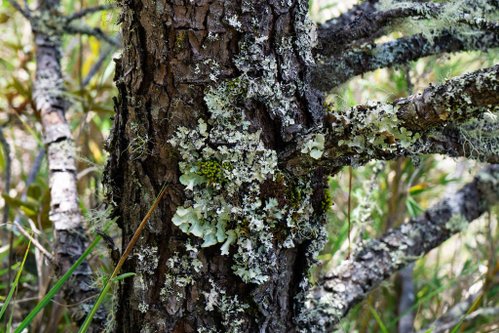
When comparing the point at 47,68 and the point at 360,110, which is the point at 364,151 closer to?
the point at 360,110

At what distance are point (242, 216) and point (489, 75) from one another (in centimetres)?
34

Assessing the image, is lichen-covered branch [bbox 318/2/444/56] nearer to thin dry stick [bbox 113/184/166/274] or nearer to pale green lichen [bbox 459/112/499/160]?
pale green lichen [bbox 459/112/499/160]

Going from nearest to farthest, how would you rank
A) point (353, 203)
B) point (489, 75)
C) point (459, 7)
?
point (489, 75) < point (459, 7) < point (353, 203)

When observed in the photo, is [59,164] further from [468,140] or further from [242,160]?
[468,140]

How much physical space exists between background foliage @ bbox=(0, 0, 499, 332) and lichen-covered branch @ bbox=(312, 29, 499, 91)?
1.3 inches

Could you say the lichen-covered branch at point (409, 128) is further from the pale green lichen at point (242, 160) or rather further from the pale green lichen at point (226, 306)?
the pale green lichen at point (226, 306)

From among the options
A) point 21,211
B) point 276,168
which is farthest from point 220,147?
point 21,211

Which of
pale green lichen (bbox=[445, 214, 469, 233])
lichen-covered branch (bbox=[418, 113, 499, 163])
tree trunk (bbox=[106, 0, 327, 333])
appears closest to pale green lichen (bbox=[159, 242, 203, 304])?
tree trunk (bbox=[106, 0, 327, 333])

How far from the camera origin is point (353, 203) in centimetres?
158

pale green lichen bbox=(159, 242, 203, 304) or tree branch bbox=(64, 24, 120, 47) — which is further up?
tree branch bbox=(64, 24, 120, 47)

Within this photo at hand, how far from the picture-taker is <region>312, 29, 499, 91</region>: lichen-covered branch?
3.03ft

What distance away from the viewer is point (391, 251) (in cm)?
109

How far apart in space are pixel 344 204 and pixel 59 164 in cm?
84

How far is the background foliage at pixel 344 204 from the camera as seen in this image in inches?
46.6
